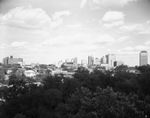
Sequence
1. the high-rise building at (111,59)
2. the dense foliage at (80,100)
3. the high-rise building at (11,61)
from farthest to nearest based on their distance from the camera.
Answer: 1. the high-rise building at (11,61)
2. the high-rise building at (111,59)
3. the dense foliage at (80,100)

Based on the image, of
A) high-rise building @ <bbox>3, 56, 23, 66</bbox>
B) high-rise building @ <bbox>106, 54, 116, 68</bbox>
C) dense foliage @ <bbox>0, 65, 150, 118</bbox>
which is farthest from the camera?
high-rise building @ <bbox>3, 56, 23, 66</bbox>

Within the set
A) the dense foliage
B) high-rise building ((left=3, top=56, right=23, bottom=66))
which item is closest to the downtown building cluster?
high-rise building ((left=3, top=56, right=23, bottom=66))

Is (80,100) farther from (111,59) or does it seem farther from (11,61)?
(11,61)

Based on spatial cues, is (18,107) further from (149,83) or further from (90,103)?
(149,83)

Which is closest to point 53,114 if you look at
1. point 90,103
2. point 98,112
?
point 90,103

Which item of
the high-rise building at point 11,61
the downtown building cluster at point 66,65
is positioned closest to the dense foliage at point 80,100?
the downtown building cluster at point 66,65

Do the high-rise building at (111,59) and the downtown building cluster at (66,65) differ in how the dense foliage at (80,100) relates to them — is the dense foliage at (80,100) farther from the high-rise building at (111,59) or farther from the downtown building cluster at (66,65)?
the high-rise building at (111,59)

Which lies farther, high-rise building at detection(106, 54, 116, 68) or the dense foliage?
high-rise building at detection(106, 54, 116, 68)

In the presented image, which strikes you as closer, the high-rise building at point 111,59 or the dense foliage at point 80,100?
the dense foliage at point 80,100

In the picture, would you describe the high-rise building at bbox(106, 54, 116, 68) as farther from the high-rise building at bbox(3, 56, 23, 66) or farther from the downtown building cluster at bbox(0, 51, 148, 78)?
the high-rise building at bbox(3, 56, 23, 66)
